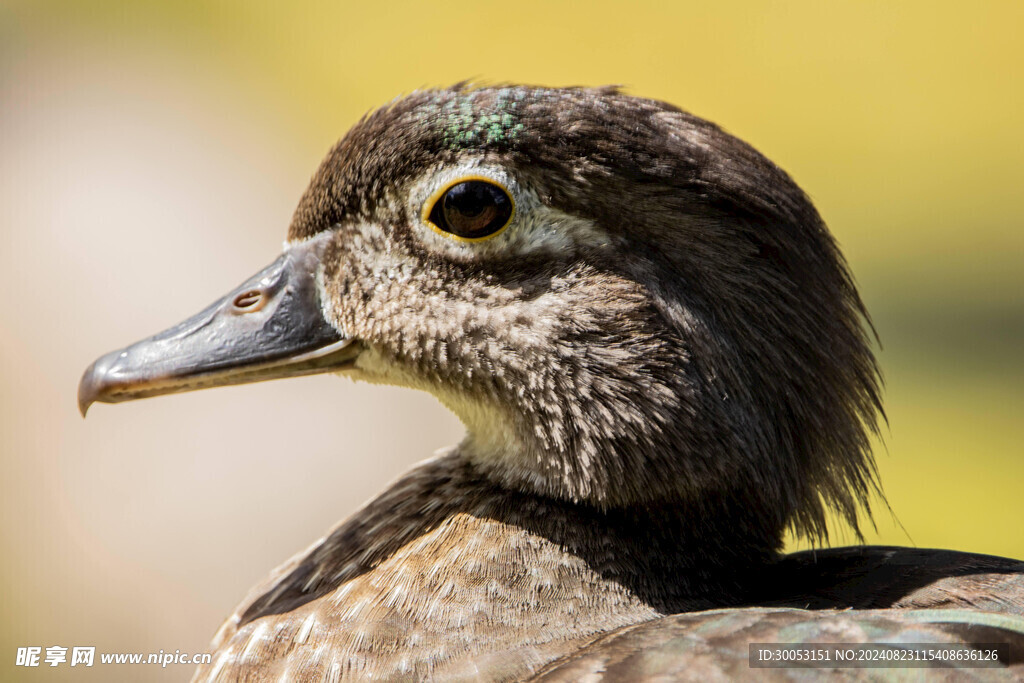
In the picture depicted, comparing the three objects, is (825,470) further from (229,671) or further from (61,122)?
(61,122)

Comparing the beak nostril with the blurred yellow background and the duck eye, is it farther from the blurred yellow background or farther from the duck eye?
the blurred yellow background

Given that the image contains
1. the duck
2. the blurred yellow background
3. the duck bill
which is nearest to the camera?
the duck

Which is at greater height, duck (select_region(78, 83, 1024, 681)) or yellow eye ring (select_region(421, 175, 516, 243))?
yellow eye ring (select_region(421, 175, 516, 243))

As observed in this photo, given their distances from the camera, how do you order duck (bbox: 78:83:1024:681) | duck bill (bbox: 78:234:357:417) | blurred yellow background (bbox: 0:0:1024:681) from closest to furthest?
duck (bbox: 78:83:1024:681), duck bill (bbox: 78:234:357:417), blurred yellow background (bbox: 0:0:1024:681)

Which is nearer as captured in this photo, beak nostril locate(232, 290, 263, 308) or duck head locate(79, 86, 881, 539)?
duck head locate(79, 86, 881, 539)

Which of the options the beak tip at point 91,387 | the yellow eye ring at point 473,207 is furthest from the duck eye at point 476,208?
the beak tip at point 91,387

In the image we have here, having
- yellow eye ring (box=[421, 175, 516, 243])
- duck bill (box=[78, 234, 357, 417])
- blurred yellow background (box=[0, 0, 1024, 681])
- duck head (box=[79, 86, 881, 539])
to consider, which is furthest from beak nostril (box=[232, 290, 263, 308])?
blurred yellow background (box=[0, 0, 1024, 681])

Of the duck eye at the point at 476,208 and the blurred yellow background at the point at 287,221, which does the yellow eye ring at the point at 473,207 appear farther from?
the blurred yellow background at the point at 287,221

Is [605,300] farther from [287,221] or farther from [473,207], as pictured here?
[287,221]
